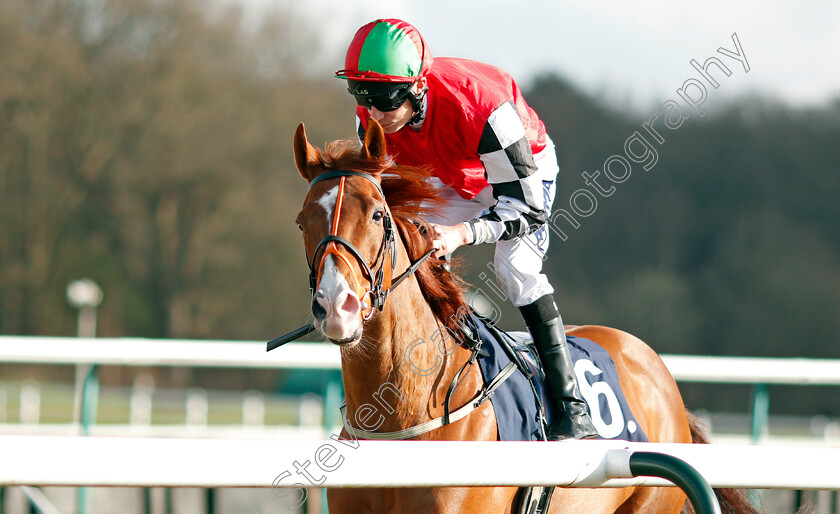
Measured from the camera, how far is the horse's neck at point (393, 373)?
2264 mm

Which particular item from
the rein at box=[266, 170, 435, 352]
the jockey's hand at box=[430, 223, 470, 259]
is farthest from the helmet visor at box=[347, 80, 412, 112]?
the jockey's hand at box=[430, 223, 470, 259]

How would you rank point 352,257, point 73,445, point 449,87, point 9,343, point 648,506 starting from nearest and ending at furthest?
point 73,445
point 352,257
point 449,87
point 648,506
point 9,343

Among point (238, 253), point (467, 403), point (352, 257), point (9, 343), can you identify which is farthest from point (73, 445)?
point (238, 253)

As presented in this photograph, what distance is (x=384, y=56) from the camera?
2.45m

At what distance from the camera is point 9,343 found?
3.50m

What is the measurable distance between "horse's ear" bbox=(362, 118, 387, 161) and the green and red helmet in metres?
0.21

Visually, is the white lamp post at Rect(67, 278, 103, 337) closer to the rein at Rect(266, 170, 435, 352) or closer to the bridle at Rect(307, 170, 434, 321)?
the rein at Rect(266, 170, 435, 352)

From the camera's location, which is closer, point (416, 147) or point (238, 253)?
point (416, 147)

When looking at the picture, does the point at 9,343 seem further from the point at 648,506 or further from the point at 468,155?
the point at 648,506

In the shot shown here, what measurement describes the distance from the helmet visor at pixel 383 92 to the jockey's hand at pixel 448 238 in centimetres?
38

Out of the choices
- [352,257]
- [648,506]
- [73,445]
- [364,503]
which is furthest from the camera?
[648,506]

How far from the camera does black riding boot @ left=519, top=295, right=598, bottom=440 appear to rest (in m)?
2.60

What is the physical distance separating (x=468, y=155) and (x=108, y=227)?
21.5 m

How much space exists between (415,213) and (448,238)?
0.38ft
